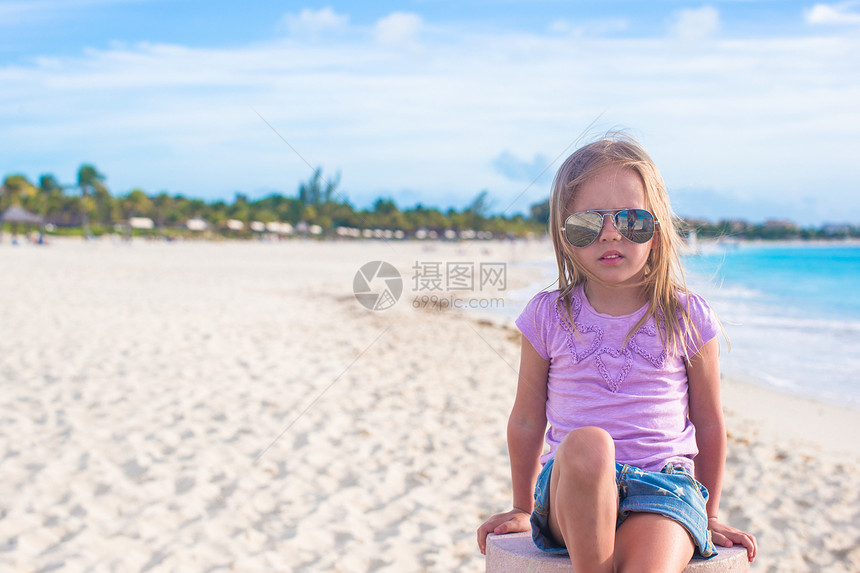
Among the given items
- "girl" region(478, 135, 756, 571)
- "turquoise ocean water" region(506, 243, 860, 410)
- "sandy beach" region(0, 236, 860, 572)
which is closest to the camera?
"girl" region(478, 135, 756, 571)

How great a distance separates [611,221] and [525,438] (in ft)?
2.13

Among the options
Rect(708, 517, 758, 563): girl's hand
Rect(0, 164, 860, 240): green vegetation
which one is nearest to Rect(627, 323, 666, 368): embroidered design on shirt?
Rect(708, 517, 758, 563): girl's hand

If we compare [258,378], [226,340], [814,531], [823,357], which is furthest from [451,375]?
[823,357]

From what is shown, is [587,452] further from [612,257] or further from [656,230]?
[656,230]

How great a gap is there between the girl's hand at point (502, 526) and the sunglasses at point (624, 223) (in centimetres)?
79

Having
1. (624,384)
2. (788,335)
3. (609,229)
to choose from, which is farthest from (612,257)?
(788,335)

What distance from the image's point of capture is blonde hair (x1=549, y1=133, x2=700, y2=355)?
63.6 inches

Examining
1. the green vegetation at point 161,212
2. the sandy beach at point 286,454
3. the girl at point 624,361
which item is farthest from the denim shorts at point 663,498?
the green vegetation at point 161,212

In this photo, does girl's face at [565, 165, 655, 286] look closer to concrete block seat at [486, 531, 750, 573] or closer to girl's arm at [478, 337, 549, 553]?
girl's arm at [478, 337, 549, 553]

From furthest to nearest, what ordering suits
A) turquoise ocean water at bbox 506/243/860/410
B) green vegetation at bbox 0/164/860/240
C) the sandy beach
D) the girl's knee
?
1. green vegetation at bbox 0/164/860/240
2. turquoise ocean water at bbox 506/243/860/410
3. the sandy beach
4. the girl's knee

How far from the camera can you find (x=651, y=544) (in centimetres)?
135

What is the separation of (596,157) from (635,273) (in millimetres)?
322

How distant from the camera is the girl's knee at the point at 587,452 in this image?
129 cm

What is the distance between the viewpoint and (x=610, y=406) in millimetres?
1584
